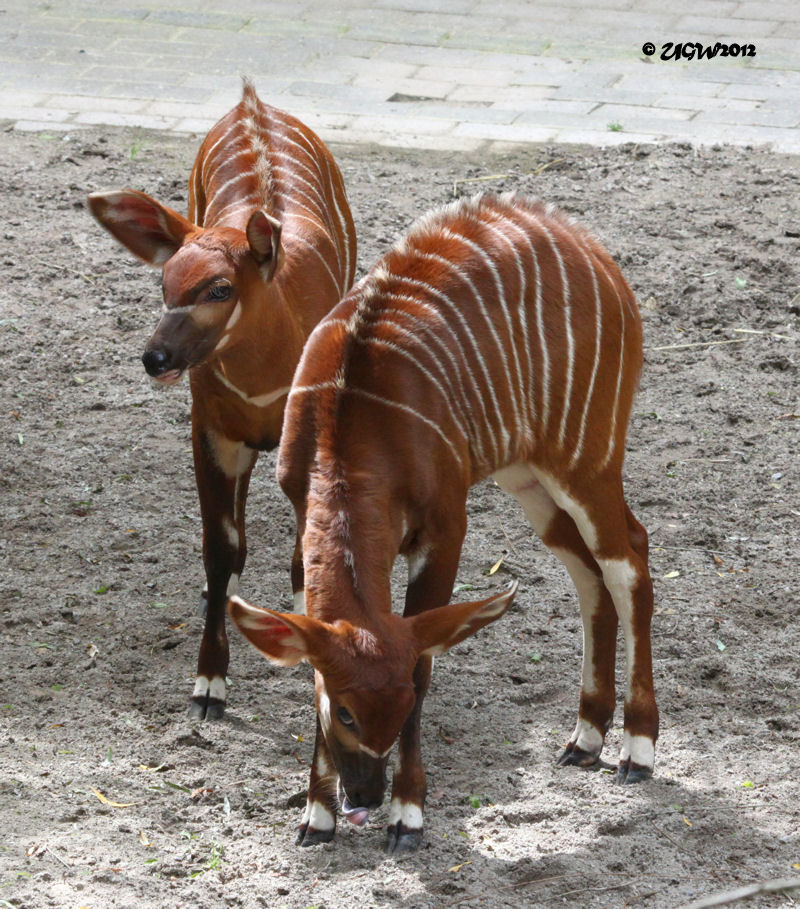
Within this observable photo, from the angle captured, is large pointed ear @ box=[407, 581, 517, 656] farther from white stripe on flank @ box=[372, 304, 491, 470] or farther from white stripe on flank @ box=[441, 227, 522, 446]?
white stripe on flank @ box=[441, 227, 522, 446]

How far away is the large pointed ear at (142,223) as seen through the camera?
4.60m

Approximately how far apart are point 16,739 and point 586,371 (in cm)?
222

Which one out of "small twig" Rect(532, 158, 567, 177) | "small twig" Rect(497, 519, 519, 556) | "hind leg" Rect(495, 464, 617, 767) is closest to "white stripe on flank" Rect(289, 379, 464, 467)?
"hind leg" Rect(495, 464, 617, 767)

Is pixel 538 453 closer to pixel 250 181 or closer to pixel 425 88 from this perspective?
pixel 250 181

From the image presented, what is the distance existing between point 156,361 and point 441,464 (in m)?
0.96

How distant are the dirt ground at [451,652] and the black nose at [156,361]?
126cm

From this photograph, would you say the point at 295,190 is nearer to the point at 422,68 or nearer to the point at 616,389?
the point at 616,389

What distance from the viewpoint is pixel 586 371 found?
437cm

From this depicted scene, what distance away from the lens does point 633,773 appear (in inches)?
176

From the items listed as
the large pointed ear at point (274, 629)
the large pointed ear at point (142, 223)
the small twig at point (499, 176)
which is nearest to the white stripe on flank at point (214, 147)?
the large pointed ear at point (142, 223)

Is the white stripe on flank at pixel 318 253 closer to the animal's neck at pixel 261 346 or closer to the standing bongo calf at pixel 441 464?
the animal's neck at pixel 261 346

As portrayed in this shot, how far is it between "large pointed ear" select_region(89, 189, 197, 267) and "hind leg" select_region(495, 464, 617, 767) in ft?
4.42

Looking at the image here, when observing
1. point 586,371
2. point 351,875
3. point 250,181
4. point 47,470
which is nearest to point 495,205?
point 586,371

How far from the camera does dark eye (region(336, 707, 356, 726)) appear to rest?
11.6 ft
